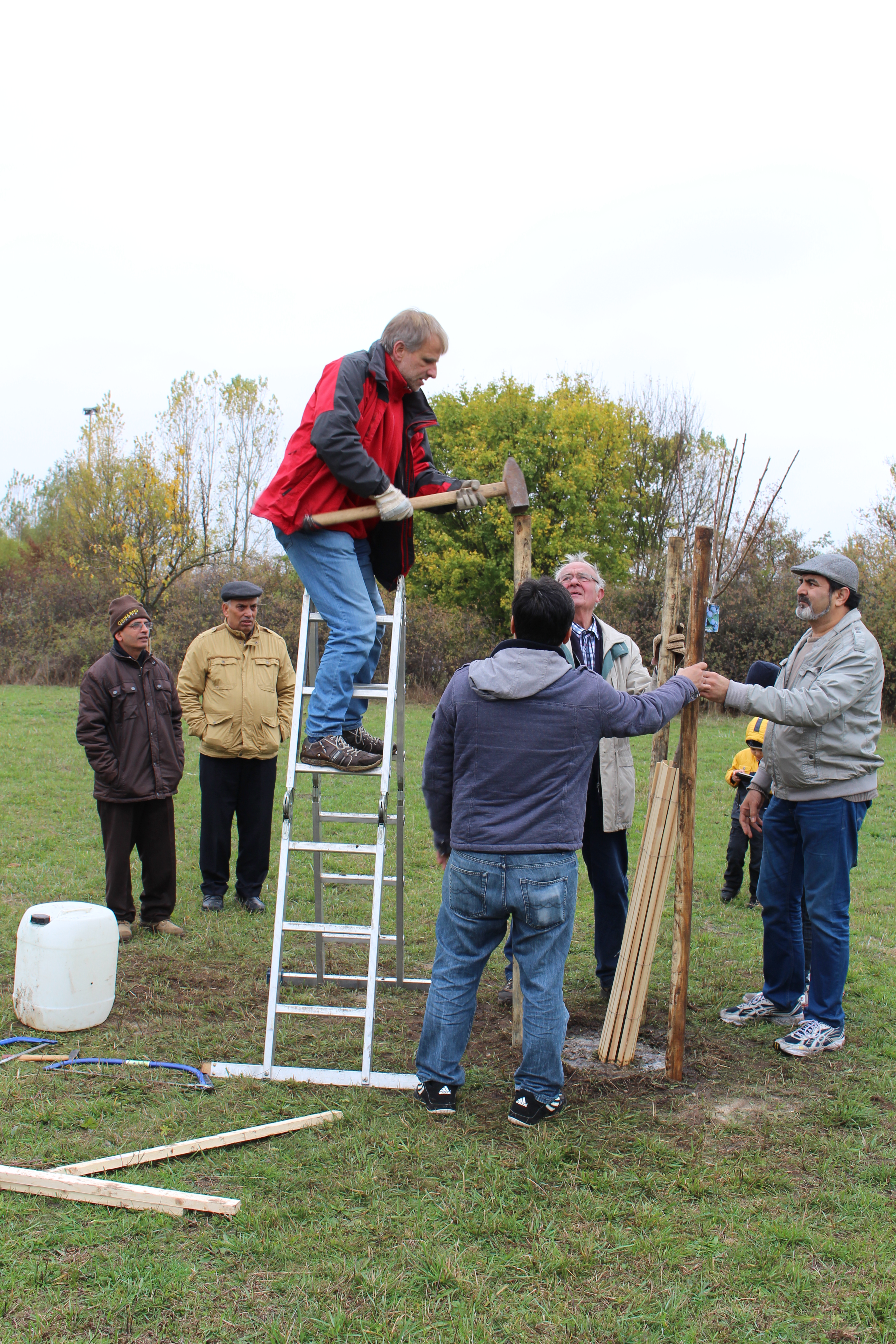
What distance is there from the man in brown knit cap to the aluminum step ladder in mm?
1338

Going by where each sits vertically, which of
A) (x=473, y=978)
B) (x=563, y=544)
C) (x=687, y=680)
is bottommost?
(x=473, y=978)

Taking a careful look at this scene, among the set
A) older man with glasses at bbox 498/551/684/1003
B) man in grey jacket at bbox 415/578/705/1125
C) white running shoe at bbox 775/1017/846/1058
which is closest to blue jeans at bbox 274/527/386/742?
man in grey jacket at bbox 415/578/705/1125

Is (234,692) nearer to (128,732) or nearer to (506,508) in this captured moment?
(128,732)

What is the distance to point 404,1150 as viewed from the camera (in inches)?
135

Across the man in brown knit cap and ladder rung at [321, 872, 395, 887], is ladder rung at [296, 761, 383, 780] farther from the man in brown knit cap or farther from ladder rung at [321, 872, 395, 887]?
the man in brown knit cap

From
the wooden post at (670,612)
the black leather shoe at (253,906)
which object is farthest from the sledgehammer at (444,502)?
the black leather shoe at (253,906)

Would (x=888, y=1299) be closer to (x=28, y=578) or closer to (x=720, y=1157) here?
(x=720, y=1157)

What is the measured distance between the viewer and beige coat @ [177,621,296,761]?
21.2ft

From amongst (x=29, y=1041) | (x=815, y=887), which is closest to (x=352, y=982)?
(x=29, y=1041)

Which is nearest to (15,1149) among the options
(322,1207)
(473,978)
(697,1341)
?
(322,1207)

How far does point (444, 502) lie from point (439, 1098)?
248cm

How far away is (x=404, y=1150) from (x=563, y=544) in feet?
70.4

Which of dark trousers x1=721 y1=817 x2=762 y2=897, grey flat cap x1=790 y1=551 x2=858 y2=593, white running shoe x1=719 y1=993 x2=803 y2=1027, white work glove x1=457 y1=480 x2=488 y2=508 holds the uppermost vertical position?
white work glove x1=457 y1=480 x2=488 y2=508

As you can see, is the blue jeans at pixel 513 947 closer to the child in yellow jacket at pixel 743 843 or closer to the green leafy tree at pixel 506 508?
the child in yellow jacket at pixel 743 843
